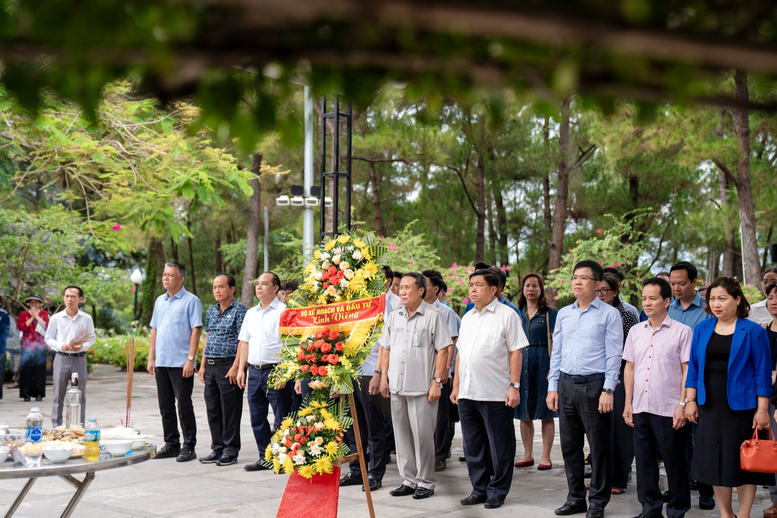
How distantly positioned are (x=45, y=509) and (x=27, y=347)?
8.36 m

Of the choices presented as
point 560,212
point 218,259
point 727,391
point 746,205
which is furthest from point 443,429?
point 218,259

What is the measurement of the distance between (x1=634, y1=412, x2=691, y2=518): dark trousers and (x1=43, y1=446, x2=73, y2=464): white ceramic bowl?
367cm

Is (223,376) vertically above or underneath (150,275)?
underneath

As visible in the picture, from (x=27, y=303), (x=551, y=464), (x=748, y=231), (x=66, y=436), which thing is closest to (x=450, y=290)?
(x=748, y=231)

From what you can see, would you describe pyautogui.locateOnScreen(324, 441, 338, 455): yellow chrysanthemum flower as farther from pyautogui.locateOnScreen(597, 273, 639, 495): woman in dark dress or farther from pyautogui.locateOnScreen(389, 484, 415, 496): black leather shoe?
pyautogui.locateOnScreen(597, 273, 639, 495): woman in dark dress

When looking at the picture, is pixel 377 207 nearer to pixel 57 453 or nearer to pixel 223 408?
pixel 223 408

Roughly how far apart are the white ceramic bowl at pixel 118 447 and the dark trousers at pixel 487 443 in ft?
8.59

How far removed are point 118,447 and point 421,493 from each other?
2.51m

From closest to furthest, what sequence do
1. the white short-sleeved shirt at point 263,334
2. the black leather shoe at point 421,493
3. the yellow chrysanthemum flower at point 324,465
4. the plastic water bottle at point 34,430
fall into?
1. the plastic water bottle at point 34,430
2. the yellow chrysanthemum flower at point 324,465
3. the black leather shoe at point 421,493
4. the white short-sleeved shirt at point 263,334

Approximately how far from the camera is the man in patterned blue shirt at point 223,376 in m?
7.46

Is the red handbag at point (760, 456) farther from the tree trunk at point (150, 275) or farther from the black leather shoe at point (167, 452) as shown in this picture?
the tree trunk at point (150, 275)

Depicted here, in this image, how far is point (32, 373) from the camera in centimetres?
1305

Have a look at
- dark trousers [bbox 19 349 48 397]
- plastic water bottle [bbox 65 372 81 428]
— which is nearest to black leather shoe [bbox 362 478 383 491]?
plastic water bottle [bbox 65 372 81 428]

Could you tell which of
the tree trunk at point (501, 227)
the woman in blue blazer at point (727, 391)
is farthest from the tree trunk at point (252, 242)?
the woman in blue blazer at point (727, 391)
